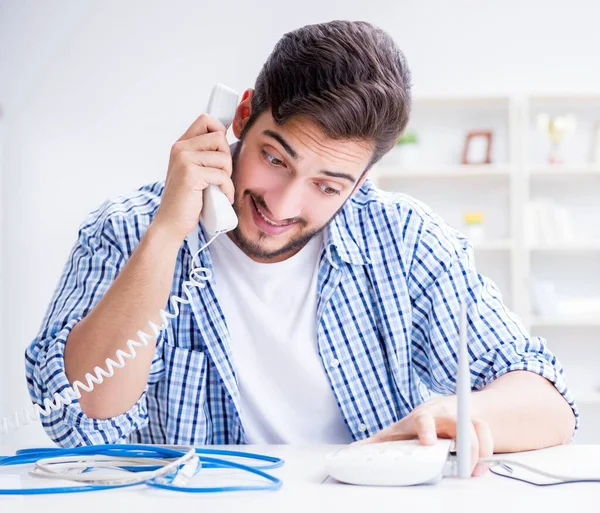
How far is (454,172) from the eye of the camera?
13.2 feet

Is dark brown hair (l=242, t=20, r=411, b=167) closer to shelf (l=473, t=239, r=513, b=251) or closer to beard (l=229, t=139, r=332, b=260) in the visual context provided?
beard (l=229, t=139, r=332, b=260)

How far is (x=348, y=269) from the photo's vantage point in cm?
147

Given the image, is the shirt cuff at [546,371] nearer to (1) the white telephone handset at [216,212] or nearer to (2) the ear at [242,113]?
(1) the white telephone handset at [216,212]

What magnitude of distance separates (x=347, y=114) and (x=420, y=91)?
10.2 ft

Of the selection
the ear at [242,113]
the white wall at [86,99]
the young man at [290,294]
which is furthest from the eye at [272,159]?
the white wall at [86,99]

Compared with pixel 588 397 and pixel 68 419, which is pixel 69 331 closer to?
pixel 68 419

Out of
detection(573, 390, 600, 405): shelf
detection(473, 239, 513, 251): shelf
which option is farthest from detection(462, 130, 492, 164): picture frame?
detection(573, 390, 600, 405): shelf

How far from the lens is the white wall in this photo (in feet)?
14.7

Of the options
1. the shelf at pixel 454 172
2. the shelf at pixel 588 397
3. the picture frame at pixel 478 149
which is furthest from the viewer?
the picture frame at pixel 478 149

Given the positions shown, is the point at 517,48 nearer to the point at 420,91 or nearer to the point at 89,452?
the point at 420,91

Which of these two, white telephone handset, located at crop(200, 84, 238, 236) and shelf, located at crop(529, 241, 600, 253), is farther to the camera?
shelf, located at crop(529, 241, 600, 253)

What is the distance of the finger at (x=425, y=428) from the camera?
89 centimetres

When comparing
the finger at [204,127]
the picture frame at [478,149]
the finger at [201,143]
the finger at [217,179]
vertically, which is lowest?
the finger at [217,179]

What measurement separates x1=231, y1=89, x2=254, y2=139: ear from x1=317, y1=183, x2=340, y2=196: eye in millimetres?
201
